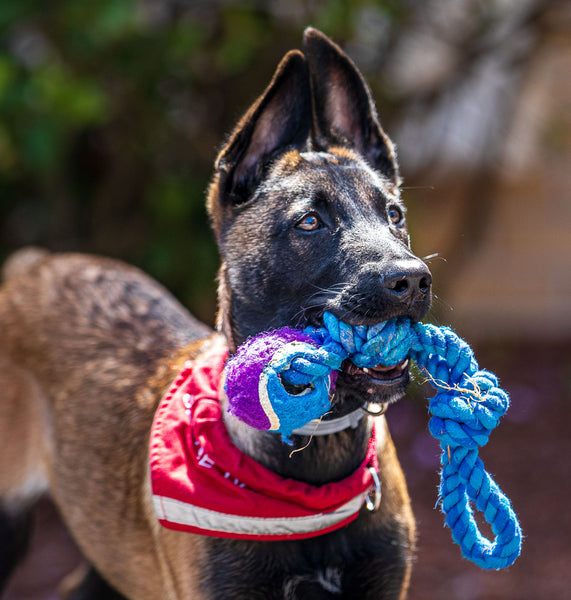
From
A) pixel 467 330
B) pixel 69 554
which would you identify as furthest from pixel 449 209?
pixel 69 554

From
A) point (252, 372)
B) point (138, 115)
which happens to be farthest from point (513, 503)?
point (138, 115)

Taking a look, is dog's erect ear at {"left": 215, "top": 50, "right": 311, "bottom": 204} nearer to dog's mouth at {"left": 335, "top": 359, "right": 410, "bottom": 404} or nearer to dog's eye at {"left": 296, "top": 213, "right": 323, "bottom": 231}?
dog's eye at {"left": 296, "top": 213, "right": 323, "bottom": 231}

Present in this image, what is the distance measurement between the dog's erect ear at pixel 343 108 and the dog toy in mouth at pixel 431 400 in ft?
2.87

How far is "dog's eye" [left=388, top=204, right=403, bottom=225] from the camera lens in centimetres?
248

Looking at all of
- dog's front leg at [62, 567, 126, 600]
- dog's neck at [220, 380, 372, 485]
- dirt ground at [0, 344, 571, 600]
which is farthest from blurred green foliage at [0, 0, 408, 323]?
dog's neck at [220, 380, 372, 485]

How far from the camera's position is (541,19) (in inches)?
232

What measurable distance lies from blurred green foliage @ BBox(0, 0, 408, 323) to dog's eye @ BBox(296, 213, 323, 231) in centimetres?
251

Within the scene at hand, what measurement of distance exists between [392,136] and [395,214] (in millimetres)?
3821

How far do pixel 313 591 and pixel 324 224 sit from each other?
42.4 inches

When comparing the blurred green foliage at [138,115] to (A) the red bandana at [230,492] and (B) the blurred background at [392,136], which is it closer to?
(B) the blurred background at [392,136]

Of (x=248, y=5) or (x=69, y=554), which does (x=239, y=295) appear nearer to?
(x=69, y=554)

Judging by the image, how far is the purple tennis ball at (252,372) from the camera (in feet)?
6.70

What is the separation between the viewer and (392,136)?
20.2ft

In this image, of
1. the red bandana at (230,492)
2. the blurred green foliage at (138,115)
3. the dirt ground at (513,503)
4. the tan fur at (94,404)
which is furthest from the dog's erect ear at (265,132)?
the blurred green foliage at (138,115)
